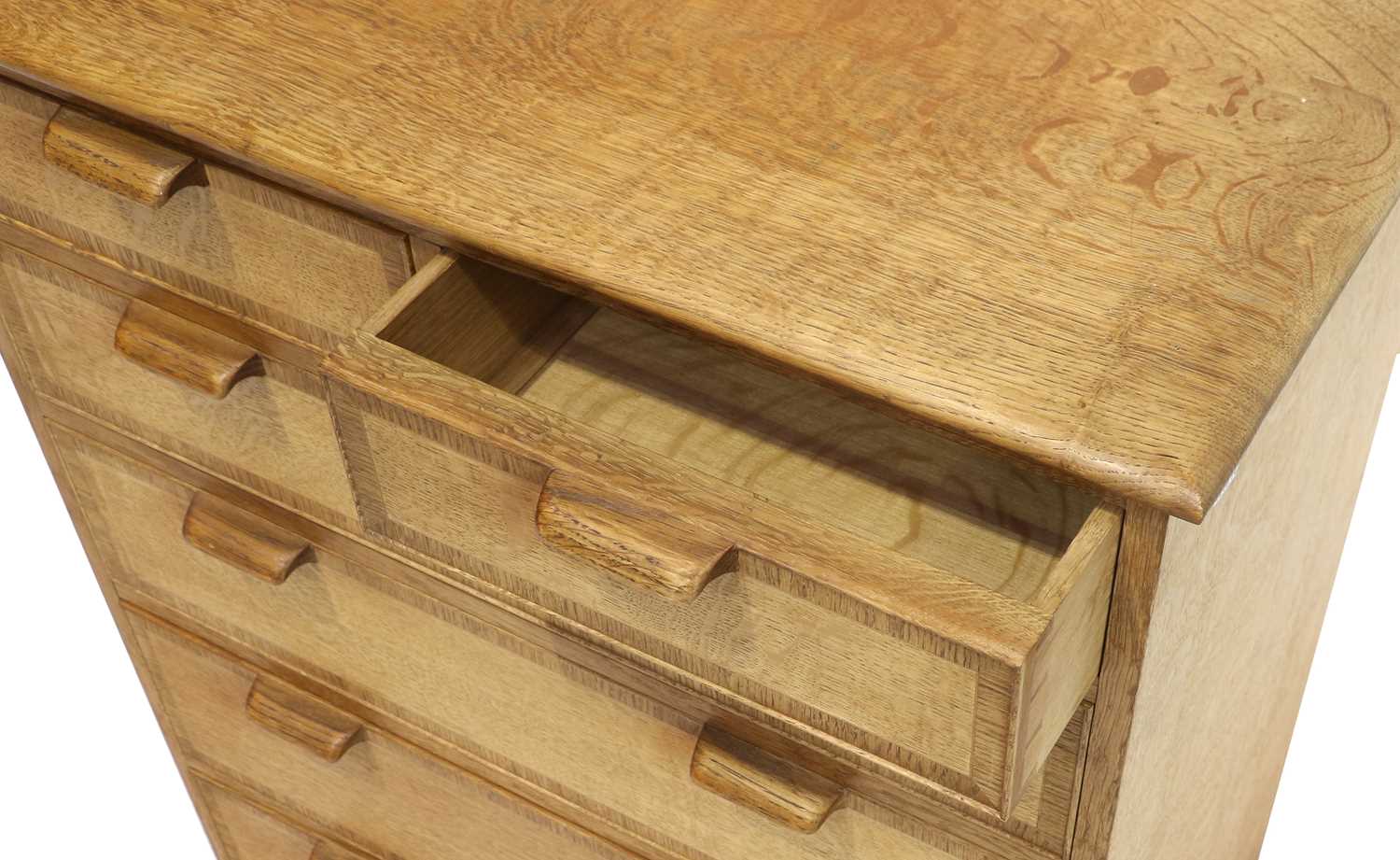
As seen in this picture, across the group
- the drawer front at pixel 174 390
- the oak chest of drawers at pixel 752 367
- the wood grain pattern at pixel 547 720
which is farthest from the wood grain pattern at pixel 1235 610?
the drawer front at pixel 174 390

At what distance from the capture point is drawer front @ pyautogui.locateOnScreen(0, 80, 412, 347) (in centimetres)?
86

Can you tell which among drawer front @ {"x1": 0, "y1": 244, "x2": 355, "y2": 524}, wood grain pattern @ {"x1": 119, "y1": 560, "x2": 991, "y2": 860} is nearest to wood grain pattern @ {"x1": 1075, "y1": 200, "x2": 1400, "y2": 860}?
wood grain pattern @ {"x1": 119, "y1": 560, "x2": 991, "y2": 860}

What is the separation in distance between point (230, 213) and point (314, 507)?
0.19 m

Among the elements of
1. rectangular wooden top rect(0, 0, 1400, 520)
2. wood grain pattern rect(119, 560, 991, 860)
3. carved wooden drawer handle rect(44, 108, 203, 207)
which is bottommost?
wood grain pattern rect(119, 560, 991, 860)

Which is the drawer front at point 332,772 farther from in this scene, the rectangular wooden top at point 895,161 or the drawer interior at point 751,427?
the rectangular wooden top at point 895,161

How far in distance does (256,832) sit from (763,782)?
60 centimetres

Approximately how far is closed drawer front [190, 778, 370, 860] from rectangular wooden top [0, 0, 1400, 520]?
0.61 m

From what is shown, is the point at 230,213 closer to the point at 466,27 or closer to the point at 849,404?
the point at 466,27

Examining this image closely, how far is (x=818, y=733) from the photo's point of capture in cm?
74

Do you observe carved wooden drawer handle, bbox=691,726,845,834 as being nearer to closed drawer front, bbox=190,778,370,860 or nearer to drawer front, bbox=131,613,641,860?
drawer front, bbox=131,613,641,860

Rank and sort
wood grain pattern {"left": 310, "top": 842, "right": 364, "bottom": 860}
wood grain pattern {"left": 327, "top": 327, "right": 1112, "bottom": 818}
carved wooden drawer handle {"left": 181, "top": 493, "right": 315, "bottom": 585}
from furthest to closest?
wood grain pattern {"left": 310, "top": 842, "right": 364, "bottom": 860}
carved wooden drawer handle {"left": 181, "top": 493, "right": 315, "bottom": 585}
wood grain pattern {"left": 327, "top": 327, "right": 1112, "bottom": 818}

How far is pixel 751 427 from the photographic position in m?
0.88

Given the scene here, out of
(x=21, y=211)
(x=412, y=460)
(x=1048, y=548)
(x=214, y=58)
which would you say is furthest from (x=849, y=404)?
(x=21, y=211)

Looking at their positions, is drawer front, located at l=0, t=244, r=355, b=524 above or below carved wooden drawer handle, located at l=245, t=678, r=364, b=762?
above
